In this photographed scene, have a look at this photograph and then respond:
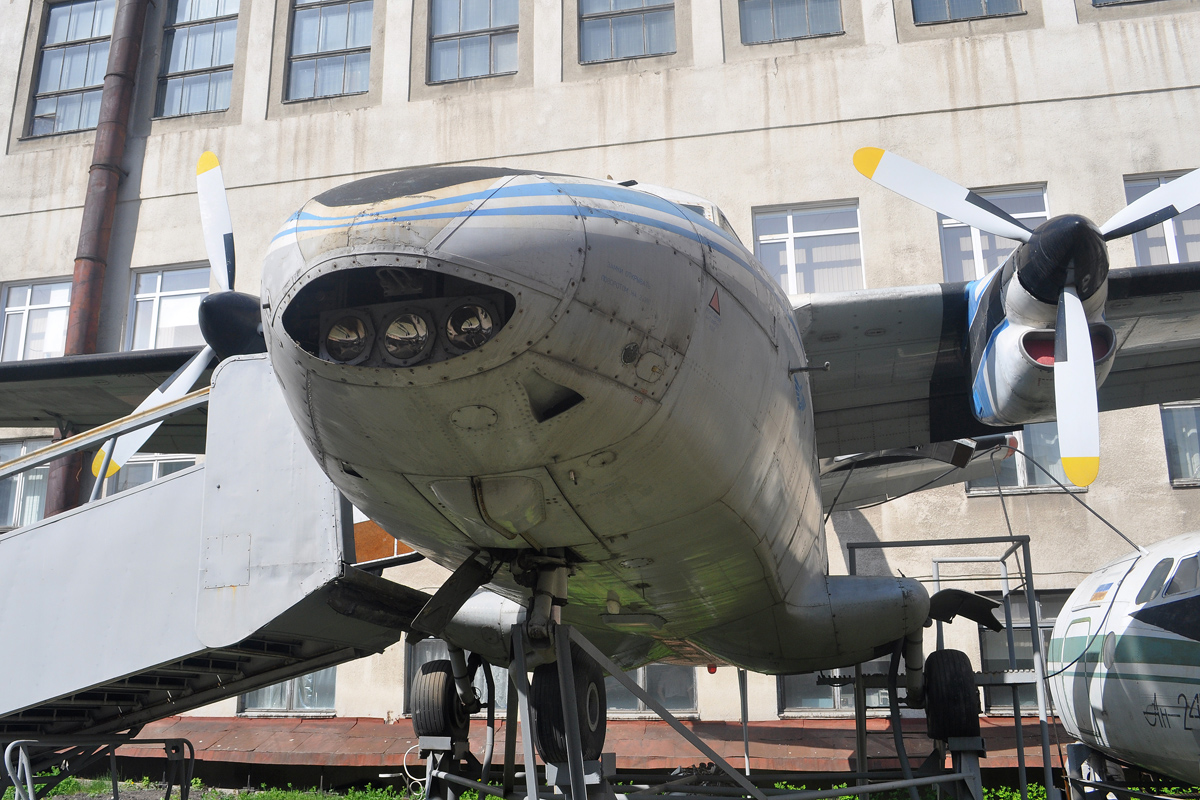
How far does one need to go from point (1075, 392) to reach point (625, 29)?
13278mm

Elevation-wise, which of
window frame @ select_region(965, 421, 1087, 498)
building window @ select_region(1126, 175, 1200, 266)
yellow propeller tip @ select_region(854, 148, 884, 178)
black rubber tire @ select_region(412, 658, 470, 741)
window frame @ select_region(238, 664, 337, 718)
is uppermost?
building window @ select_region(1126, 175, 1200, 266)

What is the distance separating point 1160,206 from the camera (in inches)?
289

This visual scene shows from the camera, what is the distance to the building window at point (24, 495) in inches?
673

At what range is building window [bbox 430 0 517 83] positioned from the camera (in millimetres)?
17609

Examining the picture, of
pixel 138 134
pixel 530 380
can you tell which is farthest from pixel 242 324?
pixel 138 134

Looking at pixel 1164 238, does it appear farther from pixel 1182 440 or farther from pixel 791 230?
pixel 791 230

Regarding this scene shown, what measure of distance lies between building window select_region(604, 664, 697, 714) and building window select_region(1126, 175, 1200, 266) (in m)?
10.1

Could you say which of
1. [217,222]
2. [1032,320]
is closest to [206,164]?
[217,222]

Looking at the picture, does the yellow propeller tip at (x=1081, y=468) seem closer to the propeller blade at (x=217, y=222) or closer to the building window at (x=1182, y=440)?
the propeller blade at (x=217, y=222)

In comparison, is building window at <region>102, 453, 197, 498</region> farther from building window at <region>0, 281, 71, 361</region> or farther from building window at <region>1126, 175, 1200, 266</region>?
building window at <region>1126, 175, 1200, 266</region>

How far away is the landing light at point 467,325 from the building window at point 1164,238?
14.8m

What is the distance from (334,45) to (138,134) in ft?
14.8

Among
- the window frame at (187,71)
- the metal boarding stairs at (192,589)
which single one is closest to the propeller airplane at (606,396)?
the metal boarding stairs at (192,589)

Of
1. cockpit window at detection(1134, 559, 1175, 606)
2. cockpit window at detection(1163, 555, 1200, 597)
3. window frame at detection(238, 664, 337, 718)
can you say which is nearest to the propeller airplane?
cockpit window at detection(1163, 555, 1200, 597)
